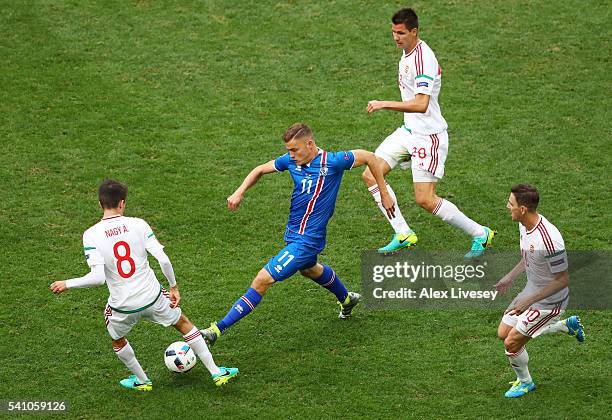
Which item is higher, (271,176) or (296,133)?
(296,133)

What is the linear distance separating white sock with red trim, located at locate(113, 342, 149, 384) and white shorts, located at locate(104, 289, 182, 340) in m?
0.12

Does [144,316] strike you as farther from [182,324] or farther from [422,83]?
[422,83]

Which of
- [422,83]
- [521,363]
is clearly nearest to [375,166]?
[422,83]

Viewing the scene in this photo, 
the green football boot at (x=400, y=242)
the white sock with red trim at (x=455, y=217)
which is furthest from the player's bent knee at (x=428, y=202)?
the green football boot at (x=400, y=242)

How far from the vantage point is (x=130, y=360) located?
373 inches

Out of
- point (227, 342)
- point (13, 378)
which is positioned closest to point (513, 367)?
point (227, 342)

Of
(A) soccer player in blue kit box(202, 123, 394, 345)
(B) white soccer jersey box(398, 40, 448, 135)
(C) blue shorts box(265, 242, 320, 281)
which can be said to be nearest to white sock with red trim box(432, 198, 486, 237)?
(B) white soccer jersey box(398, 40, 448, 135)

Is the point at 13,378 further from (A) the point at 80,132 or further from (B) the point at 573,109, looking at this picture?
(B) the point at 573,109

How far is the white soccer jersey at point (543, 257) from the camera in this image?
897cm

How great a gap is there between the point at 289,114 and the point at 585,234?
183 inches

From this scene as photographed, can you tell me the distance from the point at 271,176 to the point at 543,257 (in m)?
5.22

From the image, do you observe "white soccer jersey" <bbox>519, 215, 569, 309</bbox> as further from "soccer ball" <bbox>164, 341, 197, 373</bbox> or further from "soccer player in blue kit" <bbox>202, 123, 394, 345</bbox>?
"soccer ball" <bbox>164, 341, 197, 373</bbox>

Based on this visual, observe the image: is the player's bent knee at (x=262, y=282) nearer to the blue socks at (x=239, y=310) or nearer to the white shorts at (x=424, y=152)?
the blue socks at (x=239, y=310)

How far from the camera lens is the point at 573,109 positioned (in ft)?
47.4
